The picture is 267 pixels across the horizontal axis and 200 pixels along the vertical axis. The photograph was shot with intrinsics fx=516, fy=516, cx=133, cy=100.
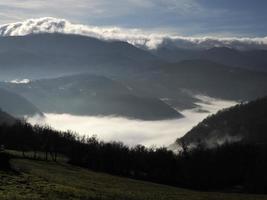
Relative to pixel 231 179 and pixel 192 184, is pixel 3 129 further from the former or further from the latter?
pixel 231 179

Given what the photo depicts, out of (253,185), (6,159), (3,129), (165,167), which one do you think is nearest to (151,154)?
(165,167)

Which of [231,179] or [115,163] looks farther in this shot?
[231,179]

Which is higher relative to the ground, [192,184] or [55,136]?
[55,136]

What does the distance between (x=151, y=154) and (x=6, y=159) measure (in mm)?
120200

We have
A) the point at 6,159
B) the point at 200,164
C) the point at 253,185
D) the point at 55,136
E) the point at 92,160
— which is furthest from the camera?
the point at 200,164

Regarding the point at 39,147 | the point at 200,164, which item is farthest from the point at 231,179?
the point at 39,147

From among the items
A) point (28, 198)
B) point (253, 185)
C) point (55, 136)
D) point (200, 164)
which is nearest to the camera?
point (28, 198)

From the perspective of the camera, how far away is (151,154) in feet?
625

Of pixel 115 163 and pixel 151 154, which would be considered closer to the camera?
pixel 115 163

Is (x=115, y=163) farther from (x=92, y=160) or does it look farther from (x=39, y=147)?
(x=39, y=147)

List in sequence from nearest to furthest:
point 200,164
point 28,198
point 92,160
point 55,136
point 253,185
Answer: point 28,198, point 92,160, point 253,185, point 55,136, point 200,164

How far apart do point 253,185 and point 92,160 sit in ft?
180

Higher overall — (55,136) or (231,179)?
(55,136)

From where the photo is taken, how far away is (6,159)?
241ft
